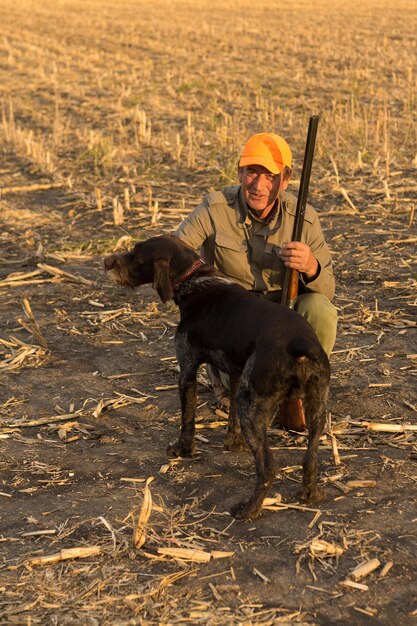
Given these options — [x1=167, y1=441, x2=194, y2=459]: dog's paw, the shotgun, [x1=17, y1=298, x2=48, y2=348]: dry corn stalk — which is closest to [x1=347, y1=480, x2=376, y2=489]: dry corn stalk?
[x1=167, y1=441, x2=194, y2=459]: dog's paw

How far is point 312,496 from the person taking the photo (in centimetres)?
479

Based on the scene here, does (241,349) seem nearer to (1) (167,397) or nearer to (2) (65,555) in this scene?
(2) (65,555)

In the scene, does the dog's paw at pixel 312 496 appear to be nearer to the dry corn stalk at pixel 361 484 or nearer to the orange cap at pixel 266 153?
the dry corn stalk at pixel 361 484

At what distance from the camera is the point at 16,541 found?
14.6 feet

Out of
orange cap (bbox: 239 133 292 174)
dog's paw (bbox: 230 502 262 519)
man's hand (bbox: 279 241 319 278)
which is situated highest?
orange cap (bbox: 239 133 292 174)

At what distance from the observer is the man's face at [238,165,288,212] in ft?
19.0

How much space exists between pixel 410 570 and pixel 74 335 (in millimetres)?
4162

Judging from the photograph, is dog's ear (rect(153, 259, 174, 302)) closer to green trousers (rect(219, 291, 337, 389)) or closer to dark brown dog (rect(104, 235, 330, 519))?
dark brown dog (rect(104, 235, 330, 519))

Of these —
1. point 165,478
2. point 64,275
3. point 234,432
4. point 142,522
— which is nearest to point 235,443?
point 234,432

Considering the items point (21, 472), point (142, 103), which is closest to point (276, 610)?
point (21, 472)

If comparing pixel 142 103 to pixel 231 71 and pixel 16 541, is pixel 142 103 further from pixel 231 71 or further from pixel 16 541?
pixel 16 541

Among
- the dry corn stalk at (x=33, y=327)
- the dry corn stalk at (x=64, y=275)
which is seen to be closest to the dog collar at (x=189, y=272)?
the dry corn stalk at (x=33, y=327)

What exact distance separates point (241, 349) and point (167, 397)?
1691 millimetres

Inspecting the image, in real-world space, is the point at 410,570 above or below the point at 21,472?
above
